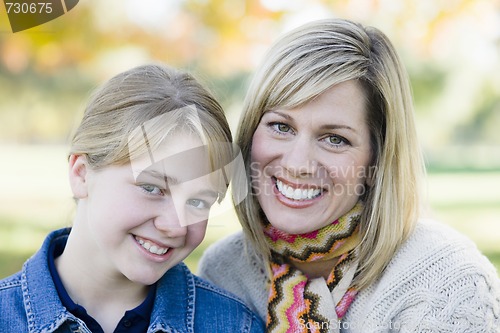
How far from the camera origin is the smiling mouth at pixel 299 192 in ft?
8.26

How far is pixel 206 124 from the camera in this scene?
2285mm

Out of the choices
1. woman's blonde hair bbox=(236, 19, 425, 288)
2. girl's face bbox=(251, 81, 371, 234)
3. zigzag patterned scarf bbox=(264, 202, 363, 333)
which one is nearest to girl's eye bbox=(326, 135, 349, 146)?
girl's face bbox=(251, 81, 371, 234)

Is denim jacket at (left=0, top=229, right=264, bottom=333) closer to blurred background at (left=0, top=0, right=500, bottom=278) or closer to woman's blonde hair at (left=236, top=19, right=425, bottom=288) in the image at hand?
woman's blonde hair at (left=236, top=19, right=425, bottom=288)

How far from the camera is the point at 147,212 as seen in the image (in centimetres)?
212

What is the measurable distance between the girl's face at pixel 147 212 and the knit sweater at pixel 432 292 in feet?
2.21

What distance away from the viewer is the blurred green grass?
5.87 metres

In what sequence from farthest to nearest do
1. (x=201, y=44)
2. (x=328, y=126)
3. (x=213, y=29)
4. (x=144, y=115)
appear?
(x=201, y=44) → (x=213, y=29) → (x=328, y=126) → (x=144, y=115)

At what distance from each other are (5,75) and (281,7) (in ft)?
34.4

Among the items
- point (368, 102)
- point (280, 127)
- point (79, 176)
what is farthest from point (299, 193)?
point (79, 176)

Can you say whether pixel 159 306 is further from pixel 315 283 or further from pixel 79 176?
pixel 315 283

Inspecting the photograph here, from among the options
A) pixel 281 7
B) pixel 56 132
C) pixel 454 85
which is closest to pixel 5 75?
pixel 56 132

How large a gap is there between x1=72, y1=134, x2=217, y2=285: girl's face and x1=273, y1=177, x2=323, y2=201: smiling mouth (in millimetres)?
397

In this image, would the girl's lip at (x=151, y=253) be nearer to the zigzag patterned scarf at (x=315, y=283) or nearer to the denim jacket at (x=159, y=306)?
the denim jacket at (x=159, y=306)

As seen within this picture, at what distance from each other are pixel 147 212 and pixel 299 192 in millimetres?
631
